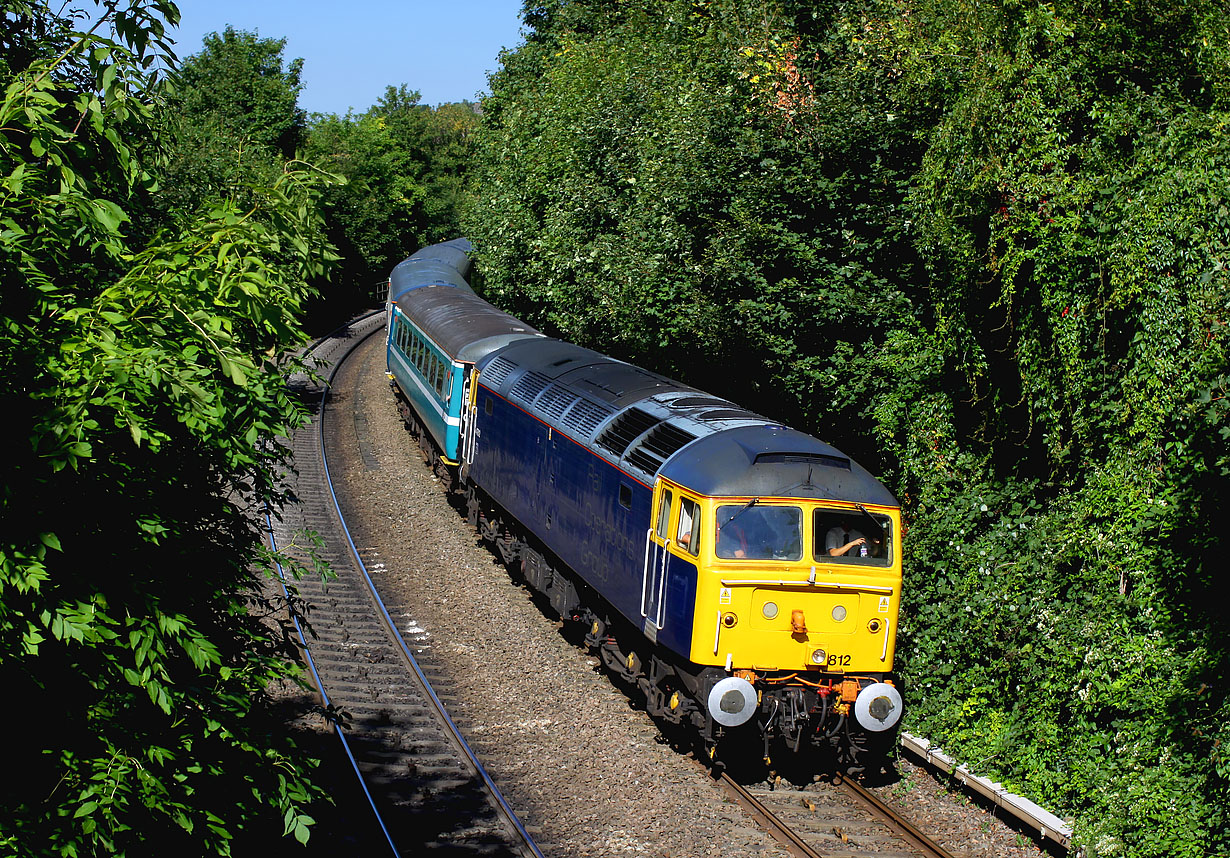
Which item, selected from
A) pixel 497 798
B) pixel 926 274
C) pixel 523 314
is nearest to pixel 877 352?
pixel 926 274

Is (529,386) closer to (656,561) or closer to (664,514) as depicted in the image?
(664,514)

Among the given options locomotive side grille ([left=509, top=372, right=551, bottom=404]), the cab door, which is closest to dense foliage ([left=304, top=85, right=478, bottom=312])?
locomotive side grille ([left=509, top=372, right=551, bottom=404])

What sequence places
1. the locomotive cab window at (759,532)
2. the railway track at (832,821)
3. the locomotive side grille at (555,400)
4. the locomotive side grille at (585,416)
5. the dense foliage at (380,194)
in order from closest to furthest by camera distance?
the railway track at (832,821), the locomotive cab window at (759,532), the locomotive side grille at (585,416), the locomotive side grille at (555,400), the dense foliage at (380,194)

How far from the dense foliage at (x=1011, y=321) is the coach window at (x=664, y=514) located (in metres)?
3.31

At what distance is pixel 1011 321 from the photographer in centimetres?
1093

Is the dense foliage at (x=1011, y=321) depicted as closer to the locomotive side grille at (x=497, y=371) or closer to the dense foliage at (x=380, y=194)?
the locomotive side grille at (x=497, y=371)

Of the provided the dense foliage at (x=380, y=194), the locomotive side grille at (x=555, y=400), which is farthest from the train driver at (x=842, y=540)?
the dense foliage at (x=380, y=194)

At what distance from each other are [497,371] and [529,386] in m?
1.84

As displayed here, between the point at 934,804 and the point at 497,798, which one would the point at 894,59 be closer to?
the point at 934,804

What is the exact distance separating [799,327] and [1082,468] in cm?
461

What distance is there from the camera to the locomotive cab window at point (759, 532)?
9352mm

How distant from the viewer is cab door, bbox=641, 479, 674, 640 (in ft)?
32.6

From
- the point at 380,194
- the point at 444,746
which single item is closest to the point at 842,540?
the point at 444,746

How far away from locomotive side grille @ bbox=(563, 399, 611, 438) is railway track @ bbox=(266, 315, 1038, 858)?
308 cm
